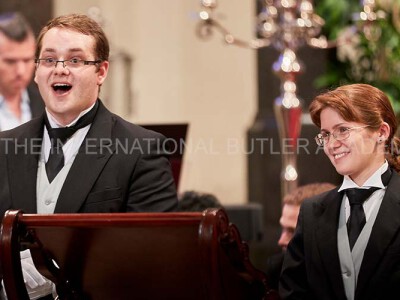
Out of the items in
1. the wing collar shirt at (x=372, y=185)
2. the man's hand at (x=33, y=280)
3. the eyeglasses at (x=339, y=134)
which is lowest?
the man's hand at (x=33, y=280)

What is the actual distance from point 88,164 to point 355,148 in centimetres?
101

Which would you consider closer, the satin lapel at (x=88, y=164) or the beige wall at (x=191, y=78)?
the satin lapel at (x=88, y=164)

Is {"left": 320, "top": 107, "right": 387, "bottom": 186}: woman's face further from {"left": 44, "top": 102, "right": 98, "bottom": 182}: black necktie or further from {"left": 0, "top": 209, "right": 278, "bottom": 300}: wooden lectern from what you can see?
{"left": 44, "top": 102, "right": 98, "bottom": 182}: black necktie

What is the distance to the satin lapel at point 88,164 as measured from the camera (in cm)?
326

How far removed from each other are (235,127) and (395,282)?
6984 millimetres

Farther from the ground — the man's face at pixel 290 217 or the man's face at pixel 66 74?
the man's face at pixel 66 74

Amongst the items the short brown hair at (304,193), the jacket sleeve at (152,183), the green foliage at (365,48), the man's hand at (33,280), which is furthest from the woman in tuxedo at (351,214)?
the green foliage at (365,48)

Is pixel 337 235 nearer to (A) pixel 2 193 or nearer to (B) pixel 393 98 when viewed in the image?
(A) pixel 2 193

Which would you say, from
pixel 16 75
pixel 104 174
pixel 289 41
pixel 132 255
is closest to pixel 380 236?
pixel 132 255

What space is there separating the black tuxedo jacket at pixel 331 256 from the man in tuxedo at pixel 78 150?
0.57 m

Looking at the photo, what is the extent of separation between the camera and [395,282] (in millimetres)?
2826

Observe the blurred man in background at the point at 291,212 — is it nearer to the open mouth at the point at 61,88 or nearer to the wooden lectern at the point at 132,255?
the wooden lectern at the point at 132,255

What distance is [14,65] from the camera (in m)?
6.20

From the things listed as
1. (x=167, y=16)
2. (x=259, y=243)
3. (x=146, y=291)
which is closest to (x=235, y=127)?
(x=167, y=16)
